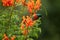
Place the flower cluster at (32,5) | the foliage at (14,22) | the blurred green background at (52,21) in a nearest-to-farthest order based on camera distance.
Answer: the flower cluster at (32,5) → the foliage at (14,22) → the blurred green background at (52,21)

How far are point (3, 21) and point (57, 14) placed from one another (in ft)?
11.2

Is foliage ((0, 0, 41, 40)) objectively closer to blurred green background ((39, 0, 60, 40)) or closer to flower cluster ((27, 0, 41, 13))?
flower cluster ((27, 0, 41, 13))

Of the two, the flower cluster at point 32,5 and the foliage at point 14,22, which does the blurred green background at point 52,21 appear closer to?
the foliage at point 14,22

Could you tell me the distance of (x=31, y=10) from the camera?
2645mm

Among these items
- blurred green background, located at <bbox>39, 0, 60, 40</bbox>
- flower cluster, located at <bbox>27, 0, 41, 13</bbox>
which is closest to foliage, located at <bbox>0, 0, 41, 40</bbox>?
flower cluster, located at <bbox>27, 0, 41, 13</bbox>

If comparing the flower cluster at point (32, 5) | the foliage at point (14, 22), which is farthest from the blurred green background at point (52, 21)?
the flower cluster at point (32, 5)

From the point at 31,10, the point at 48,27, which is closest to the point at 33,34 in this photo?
the point at 31,10

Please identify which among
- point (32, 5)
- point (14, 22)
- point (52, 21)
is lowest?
point (52, 21)

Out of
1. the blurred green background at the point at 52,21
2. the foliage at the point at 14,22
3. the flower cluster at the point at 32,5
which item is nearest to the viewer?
the flower cluster at the point at 32,5

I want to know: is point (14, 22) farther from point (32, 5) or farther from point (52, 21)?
point (52, 21)

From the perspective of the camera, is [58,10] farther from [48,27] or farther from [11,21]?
[11,21]

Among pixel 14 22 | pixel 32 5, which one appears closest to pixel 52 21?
pixel 14 22

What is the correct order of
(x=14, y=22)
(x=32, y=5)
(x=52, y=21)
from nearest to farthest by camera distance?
(x=32, y=5) → (x=14, y=22) → (x=52, y=21)

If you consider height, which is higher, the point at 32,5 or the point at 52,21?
the point at 32,5
